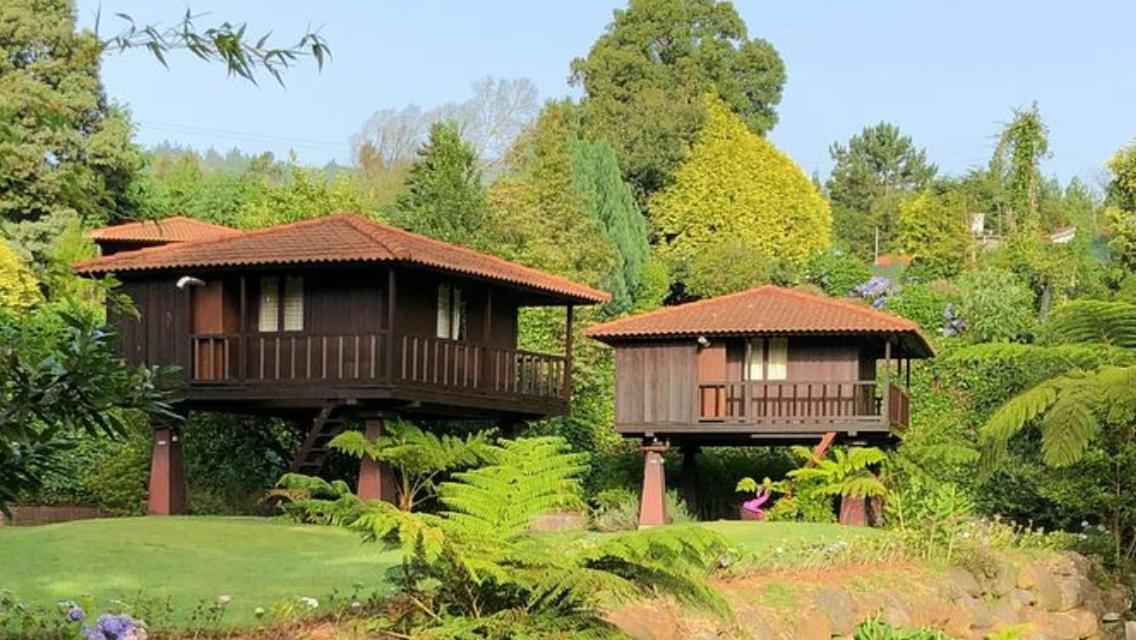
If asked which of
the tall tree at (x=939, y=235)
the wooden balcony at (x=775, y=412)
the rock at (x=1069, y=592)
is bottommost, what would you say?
the rock at (x=1069, y=592)

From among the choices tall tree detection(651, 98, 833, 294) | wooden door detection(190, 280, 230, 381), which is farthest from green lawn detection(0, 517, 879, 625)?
tall tree detection(651, 98, 833, 294)

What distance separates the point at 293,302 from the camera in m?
22.9

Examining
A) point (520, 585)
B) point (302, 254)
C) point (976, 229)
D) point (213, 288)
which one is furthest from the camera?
point (976, 229)

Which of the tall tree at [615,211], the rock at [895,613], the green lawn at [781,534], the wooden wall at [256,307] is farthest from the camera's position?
the tall tree at [615,211]

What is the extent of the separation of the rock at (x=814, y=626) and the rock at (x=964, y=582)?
2.78m

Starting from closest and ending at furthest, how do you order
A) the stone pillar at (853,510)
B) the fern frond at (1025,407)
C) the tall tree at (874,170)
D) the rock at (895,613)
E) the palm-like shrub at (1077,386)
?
the palm-like shrub at (1077,386) → the rock at (895,613) → the fern frond at (1025,407) → the stone pillar at (853,510) → the tall tree at (874,170)

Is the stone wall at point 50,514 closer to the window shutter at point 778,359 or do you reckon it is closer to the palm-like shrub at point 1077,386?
the window shutter at point 778,359

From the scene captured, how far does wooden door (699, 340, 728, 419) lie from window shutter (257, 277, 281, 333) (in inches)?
295

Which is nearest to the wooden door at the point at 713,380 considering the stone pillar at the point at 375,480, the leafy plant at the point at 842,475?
the leafy plant at the point at 842,475

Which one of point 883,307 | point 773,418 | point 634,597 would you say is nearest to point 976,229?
point 883,307

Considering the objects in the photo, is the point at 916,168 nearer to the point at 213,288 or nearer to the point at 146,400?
the point at 213,288

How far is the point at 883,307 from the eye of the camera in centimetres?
3806

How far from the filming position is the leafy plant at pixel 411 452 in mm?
18609

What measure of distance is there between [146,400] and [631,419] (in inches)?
866
